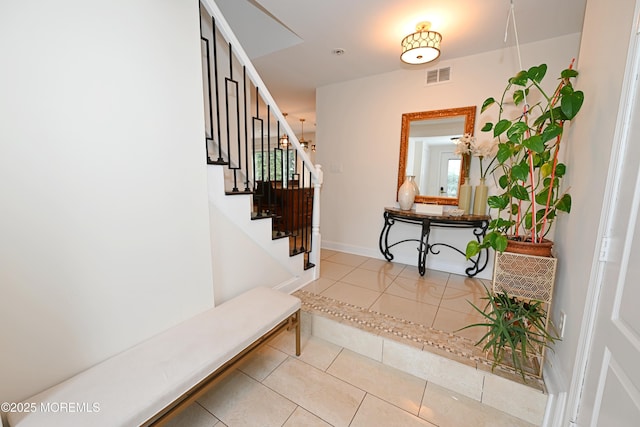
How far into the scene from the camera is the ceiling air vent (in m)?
2.75

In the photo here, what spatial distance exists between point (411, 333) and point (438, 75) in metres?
2.73

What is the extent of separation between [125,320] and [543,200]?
237 centimetres

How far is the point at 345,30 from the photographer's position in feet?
7.34

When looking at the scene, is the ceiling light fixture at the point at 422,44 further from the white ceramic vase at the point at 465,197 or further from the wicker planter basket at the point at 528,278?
the wicker planter basket at the point at 528,278

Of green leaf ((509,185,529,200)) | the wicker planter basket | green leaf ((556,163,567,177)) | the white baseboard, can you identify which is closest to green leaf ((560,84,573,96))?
green leaf ((556,163,567,177))

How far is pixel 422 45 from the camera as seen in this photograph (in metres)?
2.02

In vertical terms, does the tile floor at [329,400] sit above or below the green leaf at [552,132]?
below

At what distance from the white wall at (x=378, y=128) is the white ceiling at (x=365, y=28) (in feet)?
0.47

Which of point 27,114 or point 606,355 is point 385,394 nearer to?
point 606,355

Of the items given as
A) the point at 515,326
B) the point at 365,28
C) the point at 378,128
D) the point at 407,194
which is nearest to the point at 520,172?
the point at 515,326

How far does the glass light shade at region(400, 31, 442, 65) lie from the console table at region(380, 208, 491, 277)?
1523 millimetres

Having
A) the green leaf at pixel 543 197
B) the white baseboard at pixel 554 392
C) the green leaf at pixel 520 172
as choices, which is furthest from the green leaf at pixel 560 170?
the white baseboard at pixel 554 392

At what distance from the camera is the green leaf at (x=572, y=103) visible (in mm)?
1207

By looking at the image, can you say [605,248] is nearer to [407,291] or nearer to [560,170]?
[560,170]
